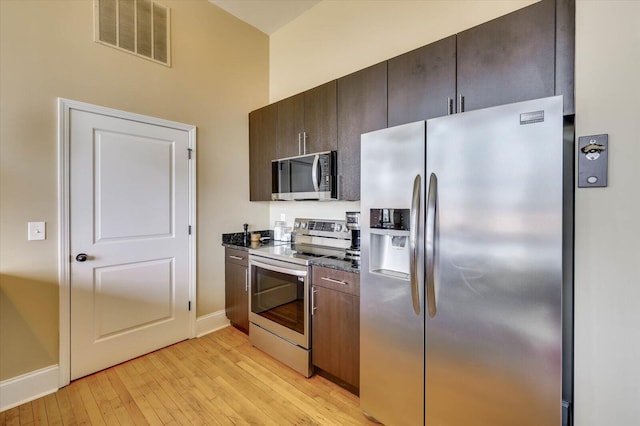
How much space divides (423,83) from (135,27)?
2564 millimetres

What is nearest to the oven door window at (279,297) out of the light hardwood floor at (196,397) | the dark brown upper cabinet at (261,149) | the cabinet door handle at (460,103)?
the light hardwood floor at (196,397)

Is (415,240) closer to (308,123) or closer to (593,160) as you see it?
(593,160)

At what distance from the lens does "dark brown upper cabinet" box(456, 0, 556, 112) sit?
4.74ft

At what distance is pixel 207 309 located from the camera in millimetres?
3025

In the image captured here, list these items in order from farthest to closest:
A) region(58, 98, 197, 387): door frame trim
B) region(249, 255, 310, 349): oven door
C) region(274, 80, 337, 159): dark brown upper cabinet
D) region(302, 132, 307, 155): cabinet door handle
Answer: region(302, 132, 307, 155): cabinet door handle → region(274, 80, 337, 159): dark brown upper cabinet → region(249, 255, 310, 349): oven door → region(58, 98, 197, 387): door frame trim

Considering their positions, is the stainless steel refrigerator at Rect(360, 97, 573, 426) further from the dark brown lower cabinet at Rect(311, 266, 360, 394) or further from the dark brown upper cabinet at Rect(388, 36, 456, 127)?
the dark brown upper cabinet at Rect(388, 36, 456, 127)

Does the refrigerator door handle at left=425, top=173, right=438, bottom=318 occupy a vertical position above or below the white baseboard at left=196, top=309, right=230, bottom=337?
above

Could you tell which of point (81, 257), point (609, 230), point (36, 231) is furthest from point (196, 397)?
point (609, 230)

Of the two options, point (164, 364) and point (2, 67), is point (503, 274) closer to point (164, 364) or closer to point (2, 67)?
point (164, 364)

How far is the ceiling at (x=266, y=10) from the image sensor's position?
3000 millimetres

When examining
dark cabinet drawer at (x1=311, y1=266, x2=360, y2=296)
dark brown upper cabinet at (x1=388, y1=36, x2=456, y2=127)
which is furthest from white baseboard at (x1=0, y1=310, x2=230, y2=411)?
dark brown upper cabinet at (x1=388, y1=36, x2=456, y2=127)

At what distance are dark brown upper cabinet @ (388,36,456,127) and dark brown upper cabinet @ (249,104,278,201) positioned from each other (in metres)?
1.43

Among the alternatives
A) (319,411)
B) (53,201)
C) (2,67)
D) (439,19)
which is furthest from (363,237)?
(2,67)

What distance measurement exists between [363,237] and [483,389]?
937 millimetres
